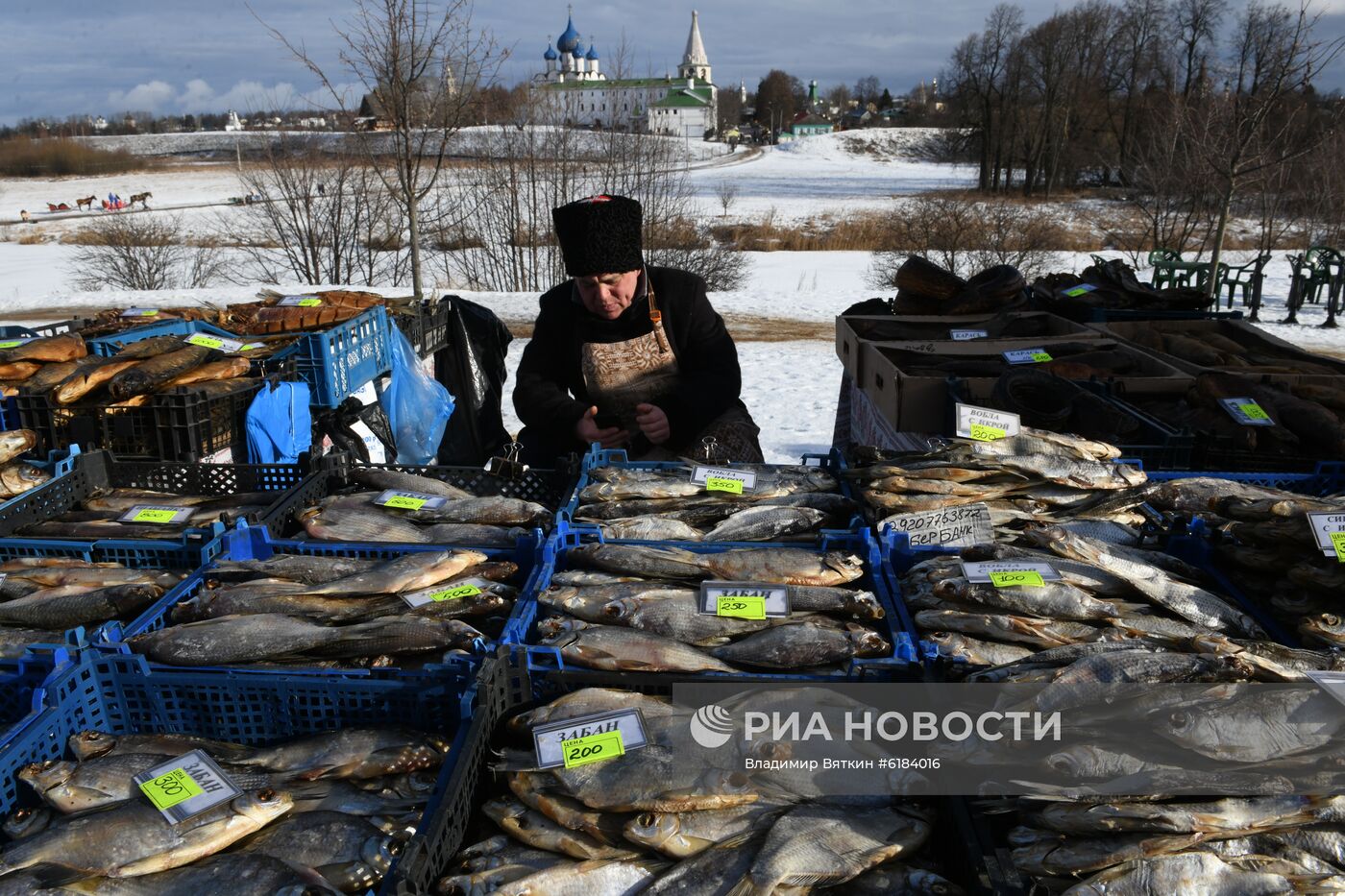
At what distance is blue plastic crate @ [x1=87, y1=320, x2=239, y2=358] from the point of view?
5602 millimetres

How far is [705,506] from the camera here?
318cm

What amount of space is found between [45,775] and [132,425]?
288 centimetres

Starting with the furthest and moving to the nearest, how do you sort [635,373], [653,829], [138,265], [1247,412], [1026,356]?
[138,265] < [1026,356] < [635,373] < [1247,412] < [653,829]

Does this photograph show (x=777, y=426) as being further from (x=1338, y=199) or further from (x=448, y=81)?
(x=1338, y=199)

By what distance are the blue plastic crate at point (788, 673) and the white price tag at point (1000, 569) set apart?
218mm

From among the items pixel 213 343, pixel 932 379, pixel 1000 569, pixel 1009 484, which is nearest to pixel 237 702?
pixel 1000 569

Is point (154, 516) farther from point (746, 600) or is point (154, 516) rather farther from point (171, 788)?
point (746, 600)

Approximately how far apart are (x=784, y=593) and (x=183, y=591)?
1.83 metres

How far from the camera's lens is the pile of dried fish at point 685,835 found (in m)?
1.72

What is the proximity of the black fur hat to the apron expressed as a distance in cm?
35

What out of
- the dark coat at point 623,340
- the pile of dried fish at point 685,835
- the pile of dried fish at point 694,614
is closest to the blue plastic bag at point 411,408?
the dark coat at point 623,340

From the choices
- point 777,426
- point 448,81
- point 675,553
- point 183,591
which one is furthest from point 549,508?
point 448,81

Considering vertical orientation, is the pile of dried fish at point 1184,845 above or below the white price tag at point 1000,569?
below

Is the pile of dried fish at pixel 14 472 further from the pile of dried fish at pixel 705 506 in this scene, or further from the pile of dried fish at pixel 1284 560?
the pile of dried fish at pixel 1284 560
